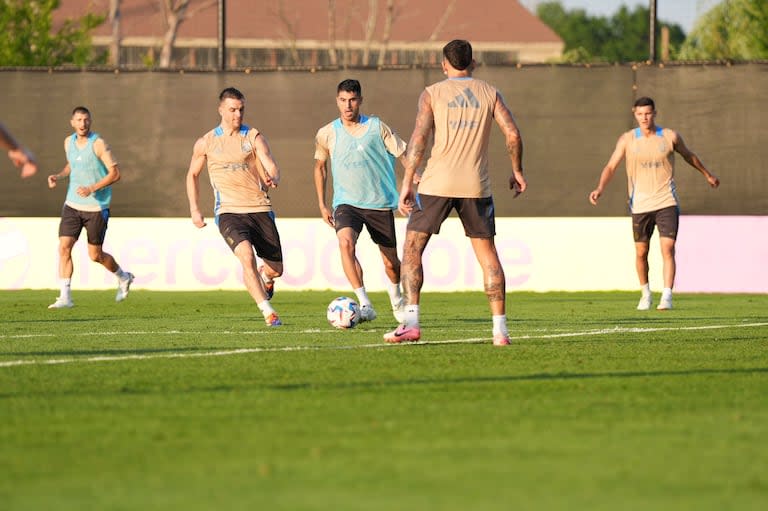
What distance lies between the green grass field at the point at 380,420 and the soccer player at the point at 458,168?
447mm

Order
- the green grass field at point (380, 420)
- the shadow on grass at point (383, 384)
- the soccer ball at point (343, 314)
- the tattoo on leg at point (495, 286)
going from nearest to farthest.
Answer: the green grass field at point (380, 420) → the shadow on grass at point (383, 384) → the tattoo on leg at point (495, 286) → the soccer ball at point (343, 314)

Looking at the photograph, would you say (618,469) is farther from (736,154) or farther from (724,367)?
(736,154)

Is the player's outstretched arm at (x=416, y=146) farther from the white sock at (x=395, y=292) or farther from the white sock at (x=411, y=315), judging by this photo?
the white sock at (x=395, y=292)

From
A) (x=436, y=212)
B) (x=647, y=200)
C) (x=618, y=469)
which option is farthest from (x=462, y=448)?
(x=647, y=200)

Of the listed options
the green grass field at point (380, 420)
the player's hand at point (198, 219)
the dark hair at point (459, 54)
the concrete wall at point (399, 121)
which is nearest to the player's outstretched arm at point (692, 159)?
the green grass field at point (380, 420)

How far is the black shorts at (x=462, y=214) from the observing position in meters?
10.1

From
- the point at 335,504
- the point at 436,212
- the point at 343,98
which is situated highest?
the point at 343,98

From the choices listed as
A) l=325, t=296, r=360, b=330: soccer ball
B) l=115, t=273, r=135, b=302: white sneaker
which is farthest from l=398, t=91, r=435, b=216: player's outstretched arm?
l=115, t=273, r=135, b=302: white sneaker

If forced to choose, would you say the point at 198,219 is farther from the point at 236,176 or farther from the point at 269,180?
the point at 269,180

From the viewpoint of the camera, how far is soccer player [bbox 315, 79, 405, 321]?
12.8m

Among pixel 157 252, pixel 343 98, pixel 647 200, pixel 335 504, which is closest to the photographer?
pixel 335 504

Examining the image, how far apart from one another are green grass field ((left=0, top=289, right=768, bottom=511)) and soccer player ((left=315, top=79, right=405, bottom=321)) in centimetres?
127

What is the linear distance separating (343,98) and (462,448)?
289 inches

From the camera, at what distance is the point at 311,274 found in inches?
757
